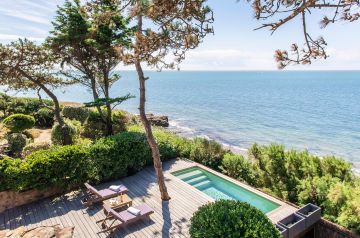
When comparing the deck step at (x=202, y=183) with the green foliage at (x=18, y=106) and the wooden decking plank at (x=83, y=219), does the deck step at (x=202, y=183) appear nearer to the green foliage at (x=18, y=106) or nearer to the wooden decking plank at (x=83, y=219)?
the wooden decking plank at (x=83, y=219)

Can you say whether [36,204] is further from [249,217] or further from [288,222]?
[288,222]

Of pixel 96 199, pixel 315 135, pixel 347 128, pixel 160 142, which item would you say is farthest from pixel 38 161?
pixel 347 128

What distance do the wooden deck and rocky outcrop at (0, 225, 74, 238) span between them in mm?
411

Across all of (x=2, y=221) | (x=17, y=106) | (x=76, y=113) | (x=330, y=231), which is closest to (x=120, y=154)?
(x=2, y=221)

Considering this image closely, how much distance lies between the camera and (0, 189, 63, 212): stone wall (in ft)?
32.5

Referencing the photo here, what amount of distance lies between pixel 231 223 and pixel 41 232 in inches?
232

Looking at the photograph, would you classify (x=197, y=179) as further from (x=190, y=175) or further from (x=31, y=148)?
(x=31, y=148)

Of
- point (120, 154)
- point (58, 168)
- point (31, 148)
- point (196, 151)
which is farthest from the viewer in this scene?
point (31, 148)

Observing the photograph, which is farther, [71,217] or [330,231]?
[71,217]

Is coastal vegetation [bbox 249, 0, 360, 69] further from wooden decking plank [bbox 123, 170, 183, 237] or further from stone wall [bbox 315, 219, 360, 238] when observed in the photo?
stone wall [bbox 315, 219, 360, 238]

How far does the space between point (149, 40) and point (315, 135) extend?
35721 millimetres

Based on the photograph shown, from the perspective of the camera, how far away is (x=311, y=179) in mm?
11469

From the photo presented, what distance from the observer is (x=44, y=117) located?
26.0 m

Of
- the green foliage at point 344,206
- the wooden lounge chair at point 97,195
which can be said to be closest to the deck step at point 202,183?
the wooden lounge chair at point 97,195
